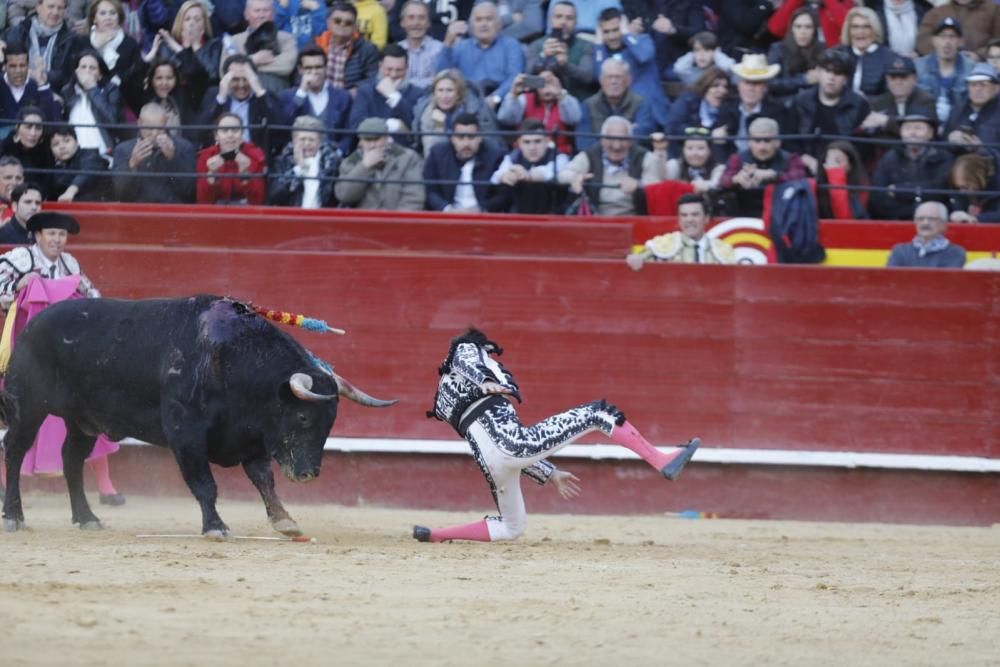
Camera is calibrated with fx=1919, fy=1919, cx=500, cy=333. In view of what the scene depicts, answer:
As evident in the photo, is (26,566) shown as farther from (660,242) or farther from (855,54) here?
(855,54)

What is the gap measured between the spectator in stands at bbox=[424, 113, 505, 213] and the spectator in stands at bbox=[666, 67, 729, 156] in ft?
3.69

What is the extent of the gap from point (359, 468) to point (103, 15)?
347 cm

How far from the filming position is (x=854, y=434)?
11273 millimetres

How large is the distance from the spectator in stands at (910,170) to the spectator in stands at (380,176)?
9.14ft

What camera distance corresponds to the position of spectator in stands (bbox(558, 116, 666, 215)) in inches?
454

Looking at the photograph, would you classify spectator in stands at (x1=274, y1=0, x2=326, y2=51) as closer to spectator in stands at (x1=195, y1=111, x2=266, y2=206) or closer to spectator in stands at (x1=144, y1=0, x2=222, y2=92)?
spectator in stands at (x1=144, y1=0, x2=222, y2=92)

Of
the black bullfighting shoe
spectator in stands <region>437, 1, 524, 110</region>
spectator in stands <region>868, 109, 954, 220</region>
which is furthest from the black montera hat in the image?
spectator in stands <region>868, 109, 954, 220</region>

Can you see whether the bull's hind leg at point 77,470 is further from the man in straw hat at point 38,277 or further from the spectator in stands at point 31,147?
the spectator in stands at point 31,147

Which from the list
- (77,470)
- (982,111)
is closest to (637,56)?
(982,111)

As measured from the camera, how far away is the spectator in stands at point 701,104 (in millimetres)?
11758

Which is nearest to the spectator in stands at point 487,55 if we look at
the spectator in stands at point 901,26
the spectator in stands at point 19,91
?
the spectator in stands at point 901,26

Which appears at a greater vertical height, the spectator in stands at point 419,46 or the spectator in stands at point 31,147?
the spectator in stands at point 419,46

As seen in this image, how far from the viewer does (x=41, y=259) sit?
1016 centimetres

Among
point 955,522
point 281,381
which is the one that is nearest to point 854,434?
point 955,522
